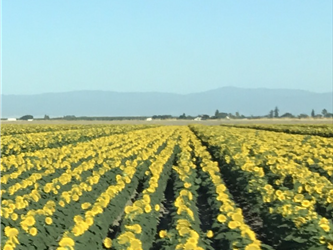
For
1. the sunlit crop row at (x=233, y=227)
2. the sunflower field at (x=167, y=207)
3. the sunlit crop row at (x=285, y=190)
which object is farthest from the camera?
the sunlit crop row at (x=285, y=190)

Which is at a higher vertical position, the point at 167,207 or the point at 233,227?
the point at 233,227

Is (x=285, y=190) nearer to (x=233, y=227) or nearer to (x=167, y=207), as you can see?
(x=167, y=207)

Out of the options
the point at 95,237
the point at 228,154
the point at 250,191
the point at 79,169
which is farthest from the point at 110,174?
the point at 95,237

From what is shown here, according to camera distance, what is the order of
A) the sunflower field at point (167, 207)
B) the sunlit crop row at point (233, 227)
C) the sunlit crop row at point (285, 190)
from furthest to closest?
the sunlit crop row at point (285, 190) < the sunflower field at point (167, 207) < the sunlit crop row at point (233, 227)

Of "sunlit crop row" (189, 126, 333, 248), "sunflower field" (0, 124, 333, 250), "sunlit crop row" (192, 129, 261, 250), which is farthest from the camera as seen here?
"sunlit crop row" (189, 126, 333, 248)

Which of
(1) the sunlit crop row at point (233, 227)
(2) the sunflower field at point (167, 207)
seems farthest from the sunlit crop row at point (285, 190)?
(1) the sunlit crop row at point (233, 227)

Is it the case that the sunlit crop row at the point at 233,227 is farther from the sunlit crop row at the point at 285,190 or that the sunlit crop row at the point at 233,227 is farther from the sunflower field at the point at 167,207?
the sunlit crop row at the point at 285,190

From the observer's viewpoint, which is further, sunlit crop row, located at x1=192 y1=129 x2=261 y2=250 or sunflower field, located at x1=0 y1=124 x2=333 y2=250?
sunflower field, located at x1=0 y1=124 x2=333 y2=250

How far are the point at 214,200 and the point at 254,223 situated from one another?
4.02ft

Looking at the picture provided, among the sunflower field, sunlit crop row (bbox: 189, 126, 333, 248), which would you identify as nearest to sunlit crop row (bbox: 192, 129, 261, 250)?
the sunflower field

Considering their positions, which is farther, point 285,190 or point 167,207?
point 167,207

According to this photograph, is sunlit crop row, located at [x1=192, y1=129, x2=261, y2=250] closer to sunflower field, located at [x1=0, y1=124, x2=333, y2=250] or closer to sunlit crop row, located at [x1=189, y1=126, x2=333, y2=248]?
sunflower field, located at [x1=0, y1=124, x2=333, y2=250]

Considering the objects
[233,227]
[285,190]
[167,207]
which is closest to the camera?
[233,227]

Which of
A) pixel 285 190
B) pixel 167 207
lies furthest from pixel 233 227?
pixel 167 207
